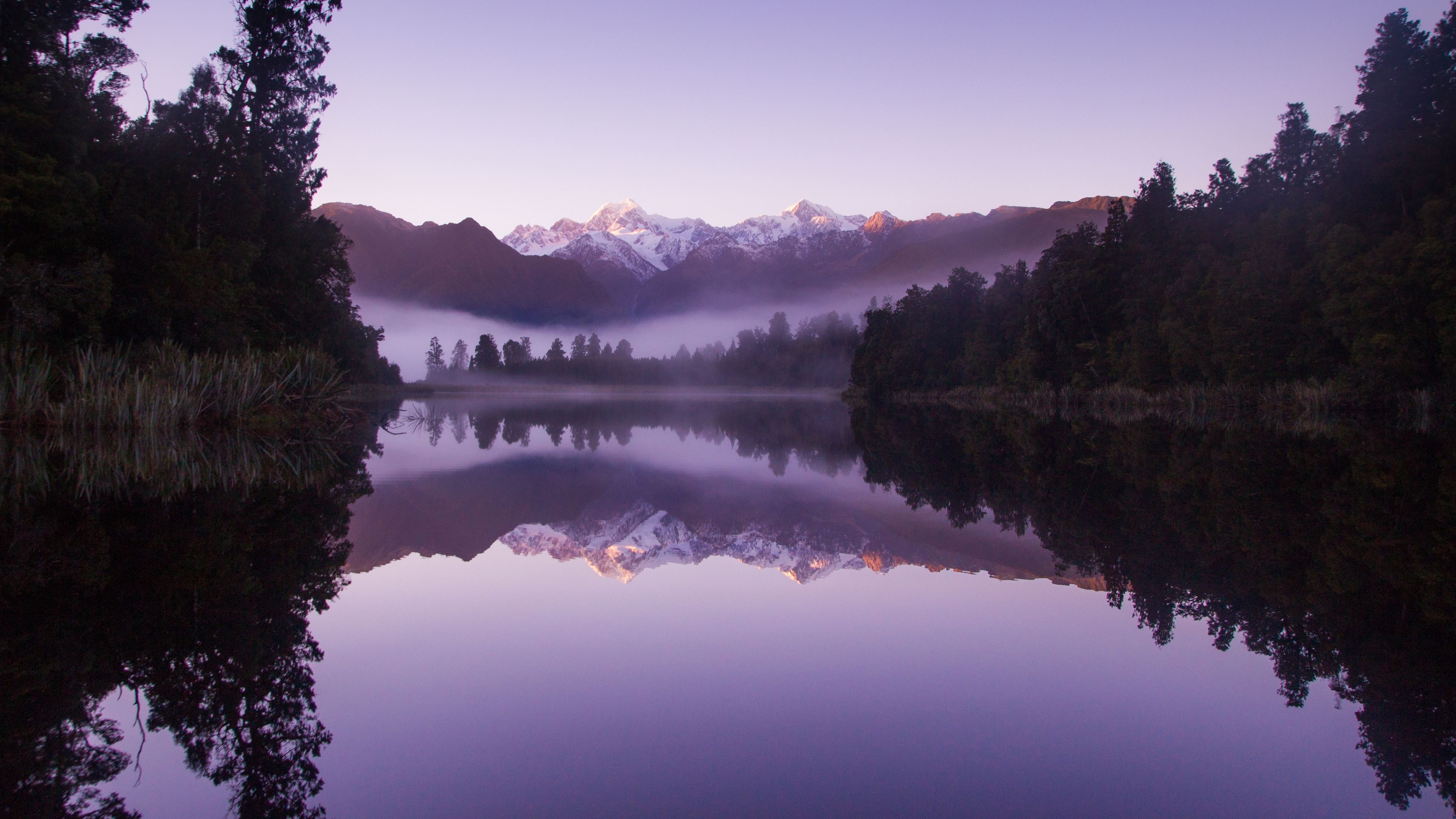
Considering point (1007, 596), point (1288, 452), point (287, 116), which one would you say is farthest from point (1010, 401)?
point (1007, 596)

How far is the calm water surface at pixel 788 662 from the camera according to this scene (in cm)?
297

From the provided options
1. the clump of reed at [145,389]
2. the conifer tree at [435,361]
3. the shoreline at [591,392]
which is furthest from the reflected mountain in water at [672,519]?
the conifer tree at [435,361]

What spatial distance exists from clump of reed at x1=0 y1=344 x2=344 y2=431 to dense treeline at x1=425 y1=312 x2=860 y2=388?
116 metres

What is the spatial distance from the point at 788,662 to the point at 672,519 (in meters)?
5.14

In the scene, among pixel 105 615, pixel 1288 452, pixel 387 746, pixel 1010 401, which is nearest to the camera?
pixel 387 746

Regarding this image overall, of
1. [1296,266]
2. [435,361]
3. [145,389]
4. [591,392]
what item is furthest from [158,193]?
[435,361]

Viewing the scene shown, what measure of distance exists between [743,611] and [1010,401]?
53.6 m

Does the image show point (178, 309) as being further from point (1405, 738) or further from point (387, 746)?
point (1405, 738)

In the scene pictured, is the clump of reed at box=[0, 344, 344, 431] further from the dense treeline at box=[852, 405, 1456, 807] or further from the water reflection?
the dense treeline at box=[852, 405, 1456, 807]

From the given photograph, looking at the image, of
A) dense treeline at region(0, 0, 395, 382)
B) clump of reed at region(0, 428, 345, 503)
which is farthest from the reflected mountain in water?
dense treeline at region(0, 0, 395, 382)

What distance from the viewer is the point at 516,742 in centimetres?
326

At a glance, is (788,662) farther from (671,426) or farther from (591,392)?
(591,392)

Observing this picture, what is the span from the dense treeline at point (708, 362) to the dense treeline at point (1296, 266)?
3191 inches

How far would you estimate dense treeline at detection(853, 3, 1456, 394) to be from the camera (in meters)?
27.8
